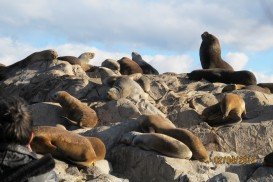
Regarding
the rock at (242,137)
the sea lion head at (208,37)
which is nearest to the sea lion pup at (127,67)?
the sea lion head at (208,37)

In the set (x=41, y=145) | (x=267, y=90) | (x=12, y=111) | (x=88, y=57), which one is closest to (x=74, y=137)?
(x=41, y=145)

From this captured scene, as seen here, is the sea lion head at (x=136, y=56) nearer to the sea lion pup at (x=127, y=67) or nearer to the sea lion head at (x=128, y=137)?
the sea lion pup at (x=127, y=67)

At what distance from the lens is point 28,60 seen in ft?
53.9

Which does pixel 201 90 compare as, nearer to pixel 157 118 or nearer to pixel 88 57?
pixel 157 118

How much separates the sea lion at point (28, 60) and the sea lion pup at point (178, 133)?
516 centimetres

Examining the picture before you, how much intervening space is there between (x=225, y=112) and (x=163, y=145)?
3.16 meters

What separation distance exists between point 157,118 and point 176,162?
1517 millimetres

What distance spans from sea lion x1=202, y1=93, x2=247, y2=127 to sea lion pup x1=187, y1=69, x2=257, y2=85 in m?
3.86

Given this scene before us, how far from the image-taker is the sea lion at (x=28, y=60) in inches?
628

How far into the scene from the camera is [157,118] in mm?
11383

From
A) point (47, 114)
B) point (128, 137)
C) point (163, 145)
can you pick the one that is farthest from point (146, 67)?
point (163, 145)

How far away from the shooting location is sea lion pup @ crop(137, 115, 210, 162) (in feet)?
34.6

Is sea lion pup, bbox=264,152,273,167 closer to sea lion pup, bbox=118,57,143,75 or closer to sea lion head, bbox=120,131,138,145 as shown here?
sea lion head, bbox=120,131,138,145

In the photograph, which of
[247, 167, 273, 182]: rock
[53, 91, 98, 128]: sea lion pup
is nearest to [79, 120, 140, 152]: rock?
[53, 91, 98, 128]: sea lion pup
